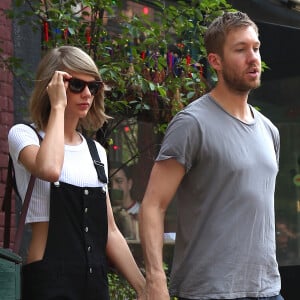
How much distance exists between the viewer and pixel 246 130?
3.32 metres

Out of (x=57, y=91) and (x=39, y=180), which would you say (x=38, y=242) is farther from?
(x=57, y=91)

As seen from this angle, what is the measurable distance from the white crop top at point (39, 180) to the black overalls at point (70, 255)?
3 cm

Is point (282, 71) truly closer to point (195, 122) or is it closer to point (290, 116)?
point (290, 116)

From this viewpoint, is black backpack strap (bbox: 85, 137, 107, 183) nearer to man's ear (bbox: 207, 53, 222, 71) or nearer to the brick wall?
man's ear (bbox: 207, 53, 222, 71)

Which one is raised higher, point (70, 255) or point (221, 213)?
point (221, 213)

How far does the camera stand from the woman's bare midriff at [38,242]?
315 centimetres

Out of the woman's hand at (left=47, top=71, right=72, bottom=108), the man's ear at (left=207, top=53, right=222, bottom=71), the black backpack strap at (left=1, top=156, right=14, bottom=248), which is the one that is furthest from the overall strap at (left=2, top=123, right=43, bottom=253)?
the man's ear at (left=207, top=53, right=222, bottom=71)

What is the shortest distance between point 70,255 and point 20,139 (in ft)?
1.69

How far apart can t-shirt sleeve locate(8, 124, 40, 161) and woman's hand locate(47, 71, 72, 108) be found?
147mm

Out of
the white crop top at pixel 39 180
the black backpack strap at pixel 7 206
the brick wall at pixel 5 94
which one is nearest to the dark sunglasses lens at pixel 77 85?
the white crop top at pixel 39 180

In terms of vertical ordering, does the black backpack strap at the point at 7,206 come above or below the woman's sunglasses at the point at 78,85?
below

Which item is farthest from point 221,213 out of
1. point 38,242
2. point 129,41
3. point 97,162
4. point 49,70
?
point 129,41

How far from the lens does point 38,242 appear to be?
3.17 metres

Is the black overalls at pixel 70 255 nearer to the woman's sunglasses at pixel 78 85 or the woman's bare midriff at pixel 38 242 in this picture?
the woman's bare midriff at pixel 38 242
